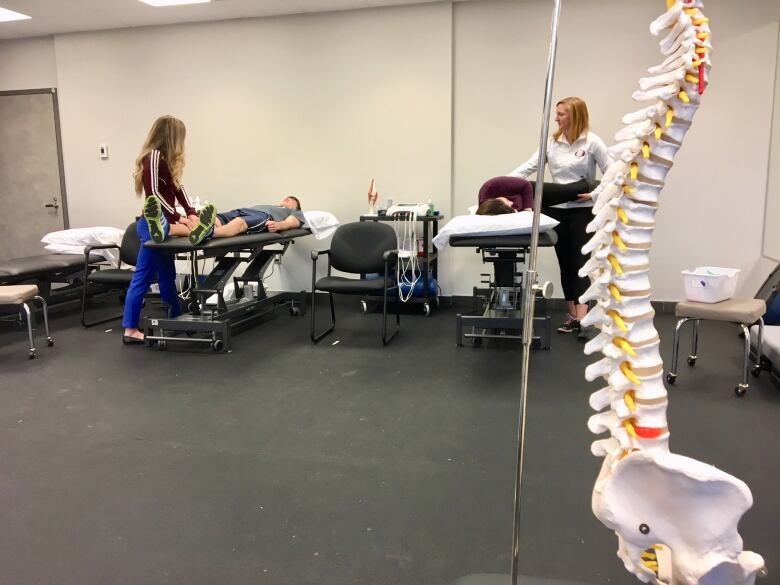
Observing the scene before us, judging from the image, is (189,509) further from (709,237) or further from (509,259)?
(709,237)

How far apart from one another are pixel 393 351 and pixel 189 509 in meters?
1.94

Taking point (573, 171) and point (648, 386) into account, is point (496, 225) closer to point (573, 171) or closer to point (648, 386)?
point (573, 171)

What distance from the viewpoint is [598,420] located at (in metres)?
1.06

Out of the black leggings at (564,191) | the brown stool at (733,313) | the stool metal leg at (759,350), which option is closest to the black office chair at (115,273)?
the black leggings at (564,191)

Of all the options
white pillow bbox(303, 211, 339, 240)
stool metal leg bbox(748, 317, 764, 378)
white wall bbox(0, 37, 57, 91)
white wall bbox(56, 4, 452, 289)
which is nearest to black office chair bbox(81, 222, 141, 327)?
white wall bbox(56, 4, 452, 289)

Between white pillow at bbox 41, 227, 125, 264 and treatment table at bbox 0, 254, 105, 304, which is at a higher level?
white pillow at bbox 41, 227, 125, 264

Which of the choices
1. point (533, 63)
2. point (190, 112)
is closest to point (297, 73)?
point (190, 112)

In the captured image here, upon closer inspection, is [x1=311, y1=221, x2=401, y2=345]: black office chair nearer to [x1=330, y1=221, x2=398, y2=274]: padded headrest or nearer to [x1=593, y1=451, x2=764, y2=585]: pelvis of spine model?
[x1=330, y1=221, x2=398, y2=274]: padded headrest

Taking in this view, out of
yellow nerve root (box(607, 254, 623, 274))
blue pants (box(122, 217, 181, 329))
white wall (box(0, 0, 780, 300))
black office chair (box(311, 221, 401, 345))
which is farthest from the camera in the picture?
white wall (box(0, 0, 780, 300))

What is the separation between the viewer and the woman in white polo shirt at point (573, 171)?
357cm

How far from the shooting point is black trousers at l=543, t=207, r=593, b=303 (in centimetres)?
365

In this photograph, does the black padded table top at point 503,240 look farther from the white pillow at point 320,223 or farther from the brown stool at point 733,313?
the white pillow at point 320,223

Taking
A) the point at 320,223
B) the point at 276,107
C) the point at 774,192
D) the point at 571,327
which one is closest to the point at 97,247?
the point at 320,223

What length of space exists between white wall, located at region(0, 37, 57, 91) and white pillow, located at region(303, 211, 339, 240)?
335 centimetres
